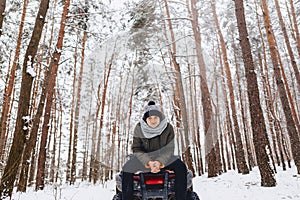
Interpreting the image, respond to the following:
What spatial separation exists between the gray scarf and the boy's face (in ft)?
0.12

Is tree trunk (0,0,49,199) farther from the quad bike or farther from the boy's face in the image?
the boy's face

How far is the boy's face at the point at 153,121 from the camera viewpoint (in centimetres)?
344

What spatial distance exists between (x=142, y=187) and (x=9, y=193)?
10.7 feet

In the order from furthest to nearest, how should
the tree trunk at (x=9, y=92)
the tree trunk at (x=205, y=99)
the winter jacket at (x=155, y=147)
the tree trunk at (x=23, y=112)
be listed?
the tree trunk at (x=9, y=92), the tree trunk at (x=205, y=99), the tree trunk at (x=23, y=112), the winter jacket at (x=155, y=147)

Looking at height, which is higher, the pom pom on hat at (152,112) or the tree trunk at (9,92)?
the tree trunk at (9,92)

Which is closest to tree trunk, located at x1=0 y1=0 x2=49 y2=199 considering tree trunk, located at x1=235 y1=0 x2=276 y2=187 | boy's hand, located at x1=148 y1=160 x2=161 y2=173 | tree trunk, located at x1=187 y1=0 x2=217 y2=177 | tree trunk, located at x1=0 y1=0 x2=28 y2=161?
boy's hand, located at x1=148 y1=160 x2=161 y2=173

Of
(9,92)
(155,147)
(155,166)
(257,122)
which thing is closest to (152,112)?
(155,147)

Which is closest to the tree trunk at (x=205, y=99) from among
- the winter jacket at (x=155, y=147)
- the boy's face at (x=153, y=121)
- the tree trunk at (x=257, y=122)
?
the tree trunk at (x=257, y=122)

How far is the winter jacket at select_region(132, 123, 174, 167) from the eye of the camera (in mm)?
3377

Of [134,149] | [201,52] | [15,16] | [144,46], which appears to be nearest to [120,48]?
[144,46]

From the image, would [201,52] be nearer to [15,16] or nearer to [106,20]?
[106,20]

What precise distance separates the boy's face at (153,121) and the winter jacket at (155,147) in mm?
153

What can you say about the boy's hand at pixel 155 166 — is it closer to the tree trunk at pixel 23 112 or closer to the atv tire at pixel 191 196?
the atv tire at pixel 191 196

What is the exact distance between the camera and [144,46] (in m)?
11.4
